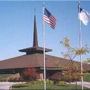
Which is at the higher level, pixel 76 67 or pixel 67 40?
pixel 67 40

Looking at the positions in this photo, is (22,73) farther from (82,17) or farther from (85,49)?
(82,17)

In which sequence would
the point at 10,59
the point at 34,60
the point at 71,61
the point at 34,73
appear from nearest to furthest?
the point at 71,61, the point at 34,73, the point at 34,60, the point at 10,59

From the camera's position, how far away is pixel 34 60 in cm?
6981

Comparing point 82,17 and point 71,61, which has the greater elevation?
point 82,17

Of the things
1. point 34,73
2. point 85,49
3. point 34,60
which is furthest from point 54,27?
point 34,60

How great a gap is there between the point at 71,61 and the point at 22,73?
2846cm

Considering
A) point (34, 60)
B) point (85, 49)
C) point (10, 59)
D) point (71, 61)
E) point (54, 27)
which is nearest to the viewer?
point (54, 27)

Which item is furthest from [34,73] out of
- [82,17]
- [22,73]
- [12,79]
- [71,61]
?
[82,17]

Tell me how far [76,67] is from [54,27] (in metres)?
9.57

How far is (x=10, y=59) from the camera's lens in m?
76.6

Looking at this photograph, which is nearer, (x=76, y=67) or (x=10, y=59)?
(x=76, y=67)

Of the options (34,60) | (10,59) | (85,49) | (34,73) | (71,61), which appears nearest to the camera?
(85,49)

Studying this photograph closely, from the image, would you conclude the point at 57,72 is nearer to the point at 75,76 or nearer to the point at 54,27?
the point at 75,76

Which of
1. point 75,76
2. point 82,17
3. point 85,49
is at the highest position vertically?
point 82,17
